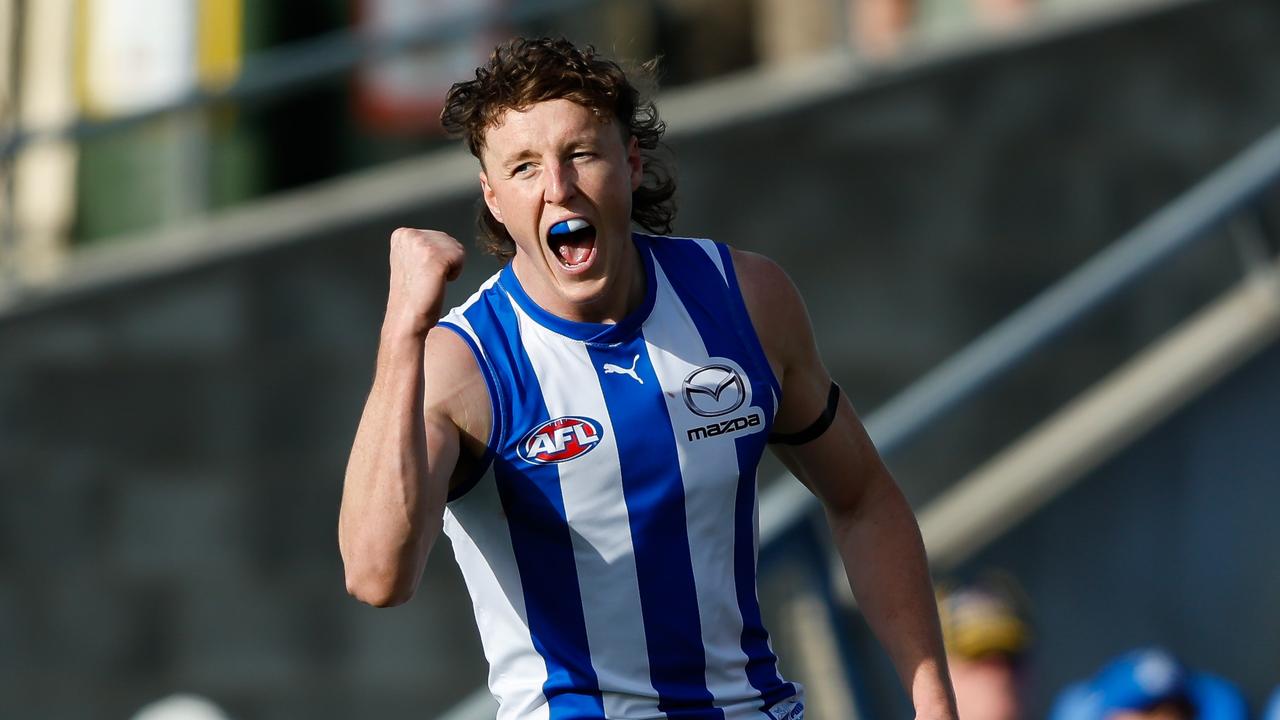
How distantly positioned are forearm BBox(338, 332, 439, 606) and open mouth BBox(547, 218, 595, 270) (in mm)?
337

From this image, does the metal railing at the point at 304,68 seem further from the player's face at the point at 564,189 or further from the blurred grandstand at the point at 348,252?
the player's face at the point at 564,189

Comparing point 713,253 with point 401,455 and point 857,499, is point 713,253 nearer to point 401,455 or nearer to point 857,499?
point 857,499

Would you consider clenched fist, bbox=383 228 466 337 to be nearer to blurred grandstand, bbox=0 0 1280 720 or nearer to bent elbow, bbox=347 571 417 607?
bent elbow, bbox=347 571 417 607

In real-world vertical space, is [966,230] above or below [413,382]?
above

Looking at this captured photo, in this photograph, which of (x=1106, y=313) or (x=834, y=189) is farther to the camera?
(x=834, y=189)

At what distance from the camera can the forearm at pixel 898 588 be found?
10.8 feet

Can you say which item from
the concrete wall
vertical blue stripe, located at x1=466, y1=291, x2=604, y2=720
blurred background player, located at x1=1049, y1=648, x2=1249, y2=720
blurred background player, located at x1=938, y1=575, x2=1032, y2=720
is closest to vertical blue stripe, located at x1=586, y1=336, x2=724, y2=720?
vertical blue stripe, located at x1=466, y1=291, x2=604, y2=720

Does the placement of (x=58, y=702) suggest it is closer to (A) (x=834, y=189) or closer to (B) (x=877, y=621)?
(A) (x=834, y=189)

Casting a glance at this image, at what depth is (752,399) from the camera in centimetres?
324

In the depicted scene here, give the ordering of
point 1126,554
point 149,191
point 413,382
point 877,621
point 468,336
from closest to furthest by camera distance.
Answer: point 413,382
point 468,336
point 877,621
point 1126,554
point 149,191

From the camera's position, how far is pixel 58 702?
26.5 feet

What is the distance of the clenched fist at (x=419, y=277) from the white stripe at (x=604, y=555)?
302mm

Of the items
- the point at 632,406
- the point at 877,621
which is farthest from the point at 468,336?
the point at 877,621

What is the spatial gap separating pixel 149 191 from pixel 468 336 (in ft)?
19.3
